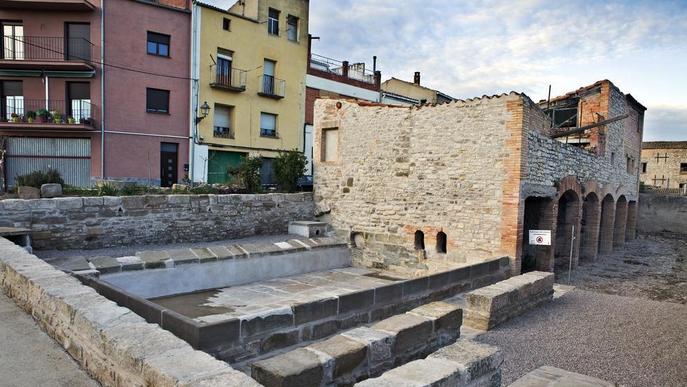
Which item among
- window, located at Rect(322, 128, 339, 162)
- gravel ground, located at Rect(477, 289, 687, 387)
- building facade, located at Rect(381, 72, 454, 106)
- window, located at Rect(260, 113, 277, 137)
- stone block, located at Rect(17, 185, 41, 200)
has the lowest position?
gravel ground, located at Rect(477, 289, 687, 387)

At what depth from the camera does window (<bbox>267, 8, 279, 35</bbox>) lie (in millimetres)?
22016

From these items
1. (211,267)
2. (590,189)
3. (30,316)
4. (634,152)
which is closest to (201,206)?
(211,267)

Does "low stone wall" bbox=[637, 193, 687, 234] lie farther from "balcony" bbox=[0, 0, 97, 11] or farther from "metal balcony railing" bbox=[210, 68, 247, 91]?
"balcony" bbox=[0, 0, 97, 11]

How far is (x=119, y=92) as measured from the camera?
17734 millimetres

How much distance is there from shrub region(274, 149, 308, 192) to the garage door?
29.5ft

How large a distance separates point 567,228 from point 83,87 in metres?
19.1

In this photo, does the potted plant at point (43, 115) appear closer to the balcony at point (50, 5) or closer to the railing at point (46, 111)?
Answer: the railing at point (46, 111)

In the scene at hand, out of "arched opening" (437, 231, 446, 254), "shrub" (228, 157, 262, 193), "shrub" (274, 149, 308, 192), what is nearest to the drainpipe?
"shrub" (228, 157, 262, 193)

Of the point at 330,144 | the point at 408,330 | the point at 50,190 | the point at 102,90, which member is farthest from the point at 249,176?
the point at 408,330

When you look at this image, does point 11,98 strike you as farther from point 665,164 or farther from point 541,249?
point 665,164

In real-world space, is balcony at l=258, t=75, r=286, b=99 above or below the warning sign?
above

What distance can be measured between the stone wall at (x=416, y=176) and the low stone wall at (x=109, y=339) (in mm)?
8273

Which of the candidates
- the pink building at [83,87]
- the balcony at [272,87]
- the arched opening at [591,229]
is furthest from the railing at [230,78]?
the arched opening at [591,229]

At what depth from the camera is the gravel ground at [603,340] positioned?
5.09 m
